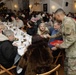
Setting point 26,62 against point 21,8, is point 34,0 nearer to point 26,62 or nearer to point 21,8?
point 21,8

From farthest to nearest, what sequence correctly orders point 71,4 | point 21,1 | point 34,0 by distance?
1. point 21,1
2. point 34,0
3. point 71,4

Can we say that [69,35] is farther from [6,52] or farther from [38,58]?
[6,52]

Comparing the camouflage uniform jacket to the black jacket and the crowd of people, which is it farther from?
the black jacket

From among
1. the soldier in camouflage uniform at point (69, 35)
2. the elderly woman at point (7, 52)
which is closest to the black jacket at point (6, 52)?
the elderly woman at point (7, 52)

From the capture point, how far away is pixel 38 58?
2014 mm

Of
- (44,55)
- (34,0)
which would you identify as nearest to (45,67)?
(44,55)

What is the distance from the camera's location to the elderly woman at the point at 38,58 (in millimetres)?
2020

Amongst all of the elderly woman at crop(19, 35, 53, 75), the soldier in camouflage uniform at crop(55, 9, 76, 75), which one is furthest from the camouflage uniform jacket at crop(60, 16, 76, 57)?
the elderly woman at crop(19, 35, 53, 75)

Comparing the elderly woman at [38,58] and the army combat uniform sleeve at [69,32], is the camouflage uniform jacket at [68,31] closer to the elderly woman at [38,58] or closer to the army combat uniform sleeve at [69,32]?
the army combat uniform sleeve at [69,32]

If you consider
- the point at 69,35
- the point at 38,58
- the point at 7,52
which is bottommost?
the point at 7,52

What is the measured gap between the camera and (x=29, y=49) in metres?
2.08

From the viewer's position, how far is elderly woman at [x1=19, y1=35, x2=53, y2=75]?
202cm

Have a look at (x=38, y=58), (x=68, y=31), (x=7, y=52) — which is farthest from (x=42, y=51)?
(x=7, y=52)

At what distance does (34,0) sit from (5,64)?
16489mm
